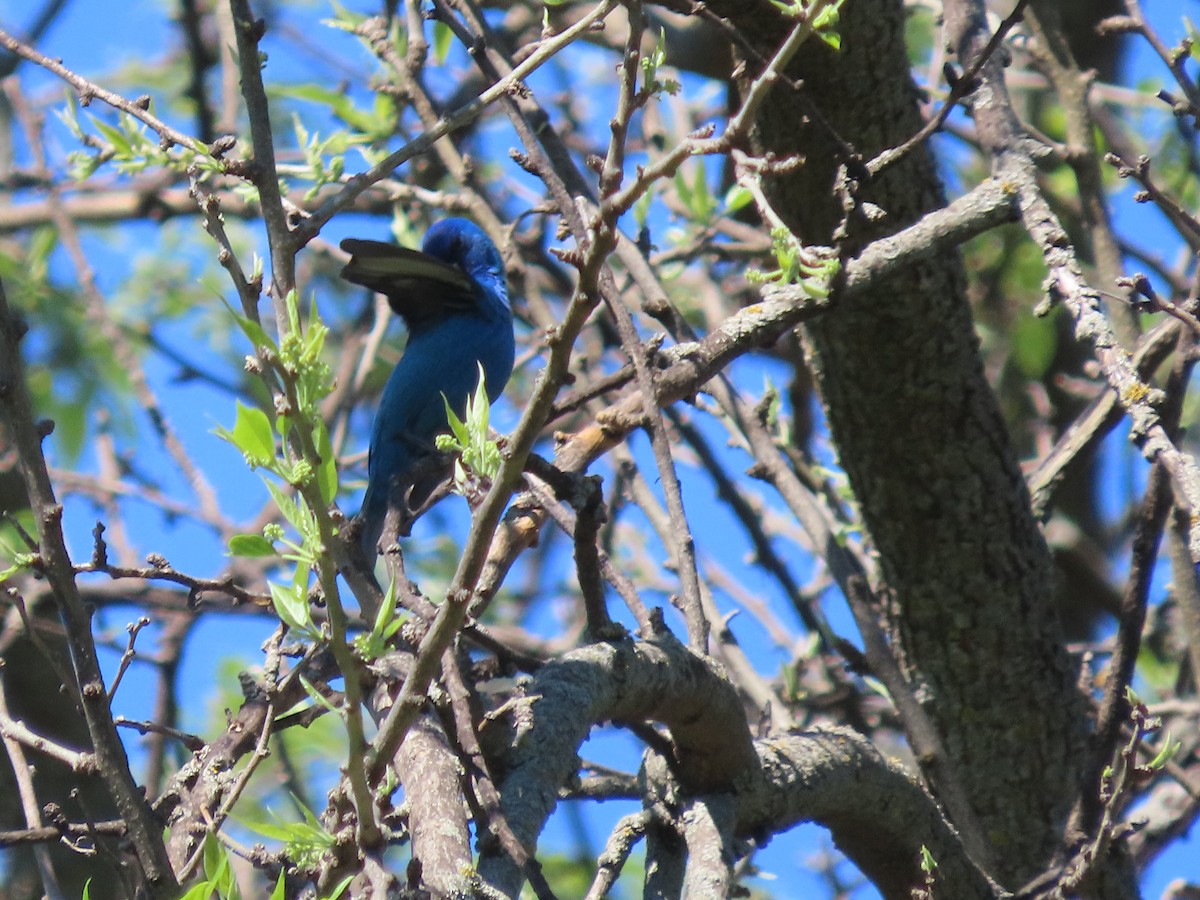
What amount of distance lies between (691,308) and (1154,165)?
2.09 metres

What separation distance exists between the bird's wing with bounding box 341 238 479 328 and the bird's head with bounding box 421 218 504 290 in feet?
0.95

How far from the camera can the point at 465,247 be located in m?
5.38

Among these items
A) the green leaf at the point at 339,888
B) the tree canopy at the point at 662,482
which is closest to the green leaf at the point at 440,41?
the tree canopy at the point at 662,482

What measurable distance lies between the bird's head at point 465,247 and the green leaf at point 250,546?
3.68 m

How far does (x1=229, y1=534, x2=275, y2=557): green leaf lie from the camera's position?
1.45m

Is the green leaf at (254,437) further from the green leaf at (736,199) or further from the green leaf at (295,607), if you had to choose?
the green leaf at (736,199)

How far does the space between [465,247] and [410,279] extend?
3.30 ft

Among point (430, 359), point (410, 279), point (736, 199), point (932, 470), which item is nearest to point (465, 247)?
point (430, 359)

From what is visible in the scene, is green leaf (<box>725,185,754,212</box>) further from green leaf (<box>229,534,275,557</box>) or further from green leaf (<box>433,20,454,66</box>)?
green leaf (<box>229,534,275,557</box>)

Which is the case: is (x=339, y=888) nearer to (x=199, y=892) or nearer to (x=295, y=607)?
(x=199, y=892)

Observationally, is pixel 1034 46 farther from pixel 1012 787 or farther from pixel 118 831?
pixel 118 831

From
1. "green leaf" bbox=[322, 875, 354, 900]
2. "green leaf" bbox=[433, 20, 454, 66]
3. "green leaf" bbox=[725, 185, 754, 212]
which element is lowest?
"green leaf" bbox=[322, 875, 354, 900]

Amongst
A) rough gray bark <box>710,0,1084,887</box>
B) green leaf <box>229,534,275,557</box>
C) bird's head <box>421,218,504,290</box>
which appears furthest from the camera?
bird's head <box>421,218,504,290</box>

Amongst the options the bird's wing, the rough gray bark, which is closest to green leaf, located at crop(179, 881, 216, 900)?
the bird's wing
